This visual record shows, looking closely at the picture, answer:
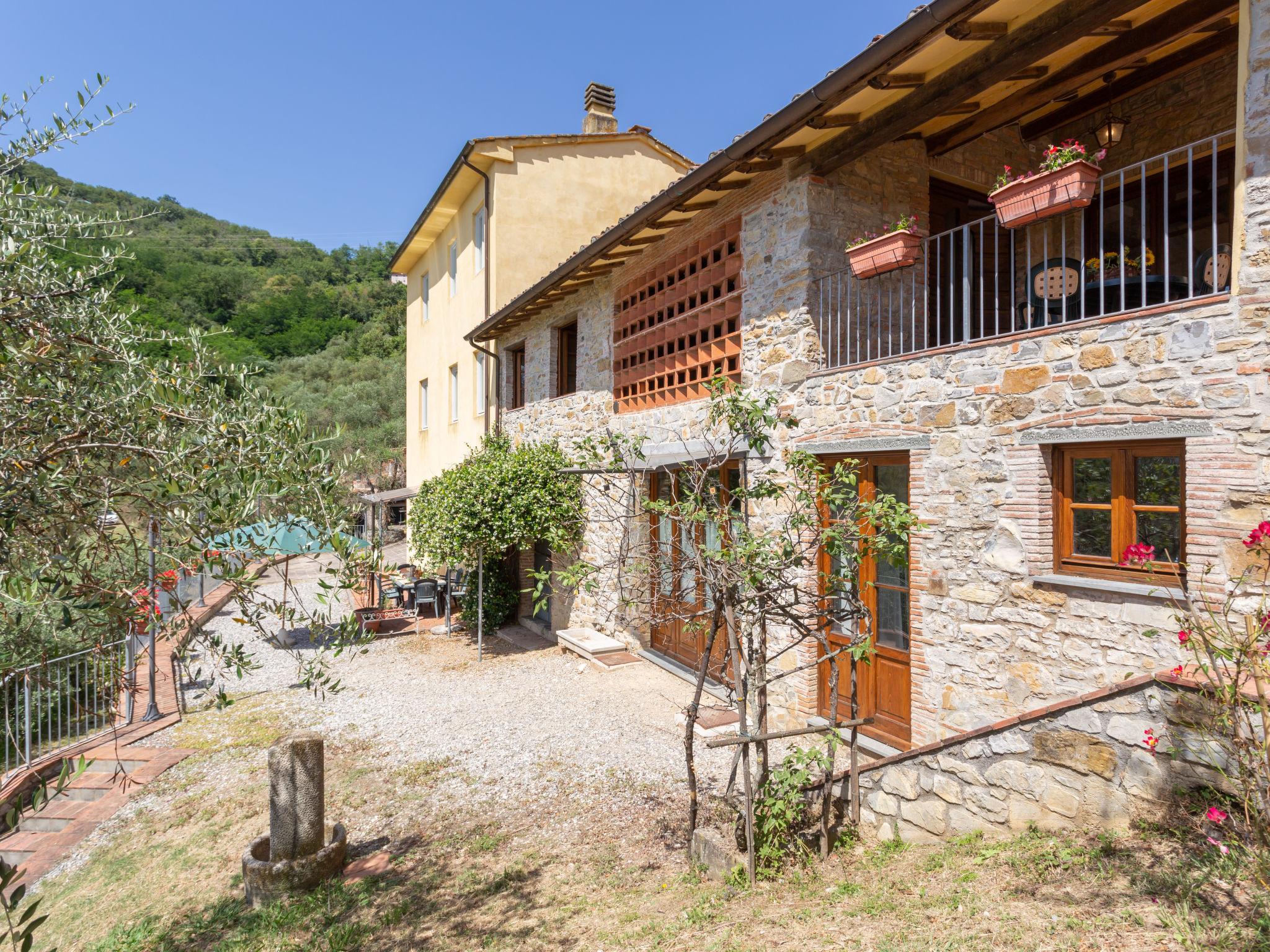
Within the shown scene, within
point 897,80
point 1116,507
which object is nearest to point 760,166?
point 897,80

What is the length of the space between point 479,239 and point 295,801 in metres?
11.9

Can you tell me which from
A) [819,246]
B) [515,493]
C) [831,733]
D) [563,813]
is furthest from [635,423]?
[831,733]

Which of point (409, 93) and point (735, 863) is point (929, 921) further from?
point (409, 93)

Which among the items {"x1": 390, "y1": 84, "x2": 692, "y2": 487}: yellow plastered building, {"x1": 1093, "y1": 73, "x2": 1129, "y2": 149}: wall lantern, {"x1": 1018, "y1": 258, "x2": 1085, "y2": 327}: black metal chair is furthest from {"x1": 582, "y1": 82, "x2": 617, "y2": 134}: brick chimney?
{"x1": 1018, "y1": 258, "x2": 1085, "y2": 327}: black metal chair

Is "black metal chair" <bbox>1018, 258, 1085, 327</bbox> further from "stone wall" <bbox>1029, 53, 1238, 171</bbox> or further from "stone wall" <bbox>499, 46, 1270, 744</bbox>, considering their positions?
"stone wall" <bbox>1029, 53, 1238, 171</bbox>

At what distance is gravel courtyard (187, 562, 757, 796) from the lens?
6414mm

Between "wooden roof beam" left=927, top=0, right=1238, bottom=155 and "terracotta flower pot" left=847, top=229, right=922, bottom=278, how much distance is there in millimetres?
1625

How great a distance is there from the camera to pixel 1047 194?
478 centimetres

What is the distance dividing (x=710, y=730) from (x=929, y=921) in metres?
3.79

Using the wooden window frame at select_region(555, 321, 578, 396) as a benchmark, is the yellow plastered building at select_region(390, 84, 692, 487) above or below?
above

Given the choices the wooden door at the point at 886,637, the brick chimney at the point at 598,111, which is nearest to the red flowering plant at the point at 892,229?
the wooden door at the point at 886,637

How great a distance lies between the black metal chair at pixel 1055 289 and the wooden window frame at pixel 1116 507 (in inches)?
38.8

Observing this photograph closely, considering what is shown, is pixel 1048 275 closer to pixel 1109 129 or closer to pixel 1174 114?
pixel 1109 129

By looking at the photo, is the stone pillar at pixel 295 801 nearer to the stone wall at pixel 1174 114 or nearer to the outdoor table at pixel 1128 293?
the outdoor table at pixel 1128 293
